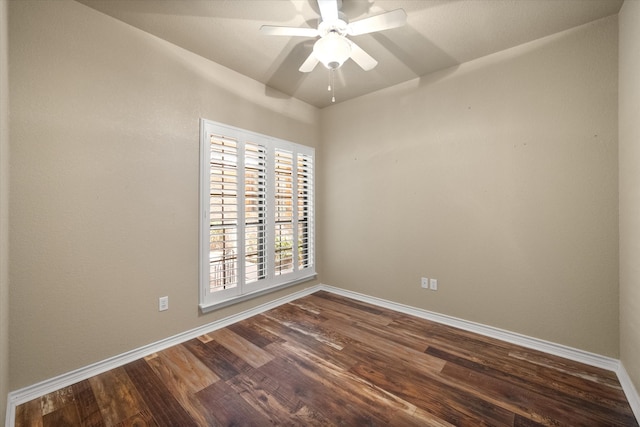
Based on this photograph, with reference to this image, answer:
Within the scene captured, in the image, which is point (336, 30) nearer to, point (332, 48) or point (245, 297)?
point (332, 48)

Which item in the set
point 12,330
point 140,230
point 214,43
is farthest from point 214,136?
point 12,330

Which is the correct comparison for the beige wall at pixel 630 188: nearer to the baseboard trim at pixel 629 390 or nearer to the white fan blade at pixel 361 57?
the baseboard trim at pixel 629 390

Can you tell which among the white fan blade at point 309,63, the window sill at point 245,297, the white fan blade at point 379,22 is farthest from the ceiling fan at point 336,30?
the window sill at point 245,297

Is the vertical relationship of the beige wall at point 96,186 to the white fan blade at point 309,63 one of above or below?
below

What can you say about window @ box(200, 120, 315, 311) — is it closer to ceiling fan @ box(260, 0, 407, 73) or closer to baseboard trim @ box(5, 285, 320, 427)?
baseboard trim @ box(5, 285, 320, 427)

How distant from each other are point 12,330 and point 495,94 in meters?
3.88

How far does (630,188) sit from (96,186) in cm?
351

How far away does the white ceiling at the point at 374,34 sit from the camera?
1758 mm

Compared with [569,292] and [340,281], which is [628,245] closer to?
[569,292]

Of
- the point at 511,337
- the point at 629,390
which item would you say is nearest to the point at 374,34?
the point at 511,337

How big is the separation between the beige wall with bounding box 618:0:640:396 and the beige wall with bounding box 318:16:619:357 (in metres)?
0.09

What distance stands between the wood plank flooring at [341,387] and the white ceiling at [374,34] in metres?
2.51

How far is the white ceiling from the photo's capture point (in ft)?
5.77

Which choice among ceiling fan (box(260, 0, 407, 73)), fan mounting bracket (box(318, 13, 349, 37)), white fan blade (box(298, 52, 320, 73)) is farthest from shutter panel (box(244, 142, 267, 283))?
fan mounting bracket (box(318, 13, 349, 37))
